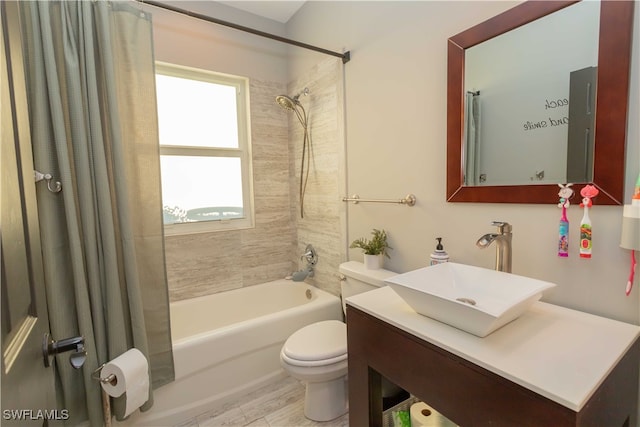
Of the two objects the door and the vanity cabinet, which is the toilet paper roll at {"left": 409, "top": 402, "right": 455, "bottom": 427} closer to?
the vanity cabinet

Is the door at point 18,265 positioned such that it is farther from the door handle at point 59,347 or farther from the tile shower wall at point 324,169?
the tile shower wall at point 324,169

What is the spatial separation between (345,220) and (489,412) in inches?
57.9

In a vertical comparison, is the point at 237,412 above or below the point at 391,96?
below

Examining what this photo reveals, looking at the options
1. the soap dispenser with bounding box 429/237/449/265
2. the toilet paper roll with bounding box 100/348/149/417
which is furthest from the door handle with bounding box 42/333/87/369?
the soap dispenser with bounding box 429/237/449/265

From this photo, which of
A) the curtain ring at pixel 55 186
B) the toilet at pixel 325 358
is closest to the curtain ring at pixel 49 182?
the curtain ring at pixel 55 186

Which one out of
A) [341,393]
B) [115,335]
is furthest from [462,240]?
[115,335]

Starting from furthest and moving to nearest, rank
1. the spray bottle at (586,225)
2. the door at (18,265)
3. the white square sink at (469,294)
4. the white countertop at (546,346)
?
the spray bottle at (586,225)
the white square sink at (469,294)
the white countertop at (546,346)
the door at (18,265)

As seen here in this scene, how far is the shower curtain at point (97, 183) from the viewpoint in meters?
1.34

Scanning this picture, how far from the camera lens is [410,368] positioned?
97 centimetres

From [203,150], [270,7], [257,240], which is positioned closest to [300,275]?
[257,240]

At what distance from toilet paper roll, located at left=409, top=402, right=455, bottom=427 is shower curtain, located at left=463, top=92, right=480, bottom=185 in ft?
3.27

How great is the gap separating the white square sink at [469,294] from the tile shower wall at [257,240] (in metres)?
1.69

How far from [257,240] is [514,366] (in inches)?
84.7

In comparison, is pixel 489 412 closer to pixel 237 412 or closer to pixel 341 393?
pixel 341 393
